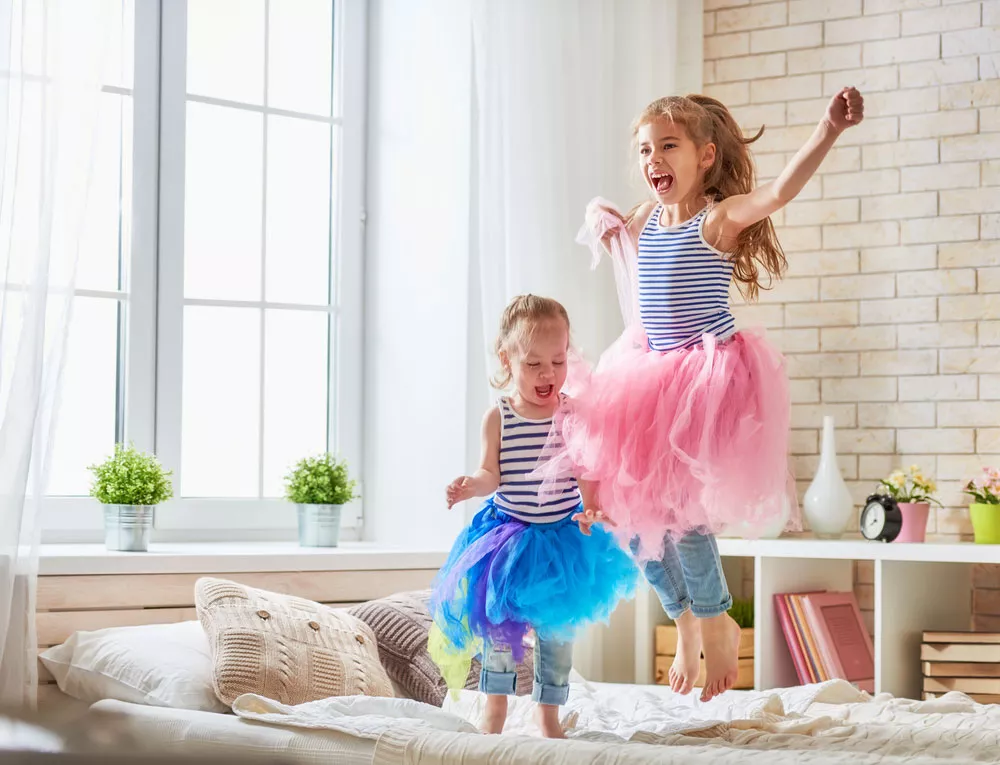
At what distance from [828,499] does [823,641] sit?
0.37 metres

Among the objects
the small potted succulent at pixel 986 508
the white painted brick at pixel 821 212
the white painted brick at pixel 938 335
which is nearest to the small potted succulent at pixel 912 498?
the small potted succulent at pixel 986 508

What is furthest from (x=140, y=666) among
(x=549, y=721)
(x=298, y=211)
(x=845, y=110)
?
(x=298, y=211)

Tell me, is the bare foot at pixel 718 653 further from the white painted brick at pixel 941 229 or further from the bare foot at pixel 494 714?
the white painted brick at pixel 941 229

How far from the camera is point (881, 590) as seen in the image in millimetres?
3082

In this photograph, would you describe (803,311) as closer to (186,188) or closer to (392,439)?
(392,439)

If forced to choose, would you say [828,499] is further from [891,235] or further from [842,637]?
[891,235]

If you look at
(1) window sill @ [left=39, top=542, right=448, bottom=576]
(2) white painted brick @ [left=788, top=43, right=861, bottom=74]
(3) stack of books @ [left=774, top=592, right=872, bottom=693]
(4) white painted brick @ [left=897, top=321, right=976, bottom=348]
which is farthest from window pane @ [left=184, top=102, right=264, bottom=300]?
(4) white painted brick @ [left=897, top=321, right=976, bottom=348]

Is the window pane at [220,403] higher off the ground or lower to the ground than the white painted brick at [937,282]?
lower

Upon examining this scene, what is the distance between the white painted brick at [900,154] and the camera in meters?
3.48

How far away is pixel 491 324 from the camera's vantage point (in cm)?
333

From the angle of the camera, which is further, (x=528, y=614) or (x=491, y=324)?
(x=491, y=324)

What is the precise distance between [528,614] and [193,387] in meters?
1.69

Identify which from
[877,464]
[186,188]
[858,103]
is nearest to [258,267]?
[186,188]

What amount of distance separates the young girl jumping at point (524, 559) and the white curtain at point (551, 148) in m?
1.18
